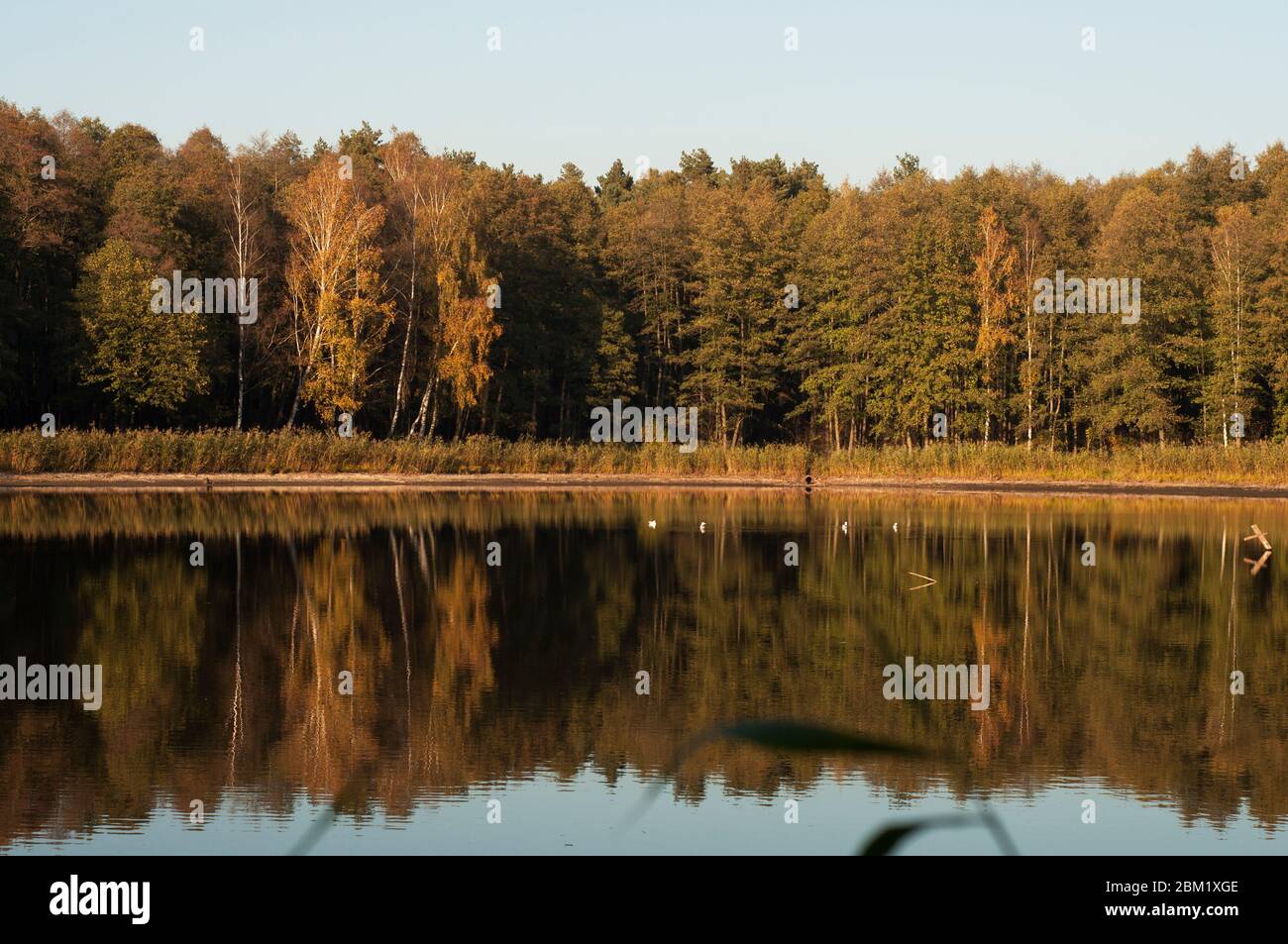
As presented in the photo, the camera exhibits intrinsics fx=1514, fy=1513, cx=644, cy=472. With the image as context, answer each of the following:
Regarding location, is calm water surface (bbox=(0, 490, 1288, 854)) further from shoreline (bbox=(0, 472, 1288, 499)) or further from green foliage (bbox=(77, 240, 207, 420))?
green foliage (bbox=(77, 240, 207, 420))


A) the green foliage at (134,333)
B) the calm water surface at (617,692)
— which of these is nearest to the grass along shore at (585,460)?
the green foliage at (134,333)

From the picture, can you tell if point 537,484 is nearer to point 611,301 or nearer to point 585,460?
point 585,460

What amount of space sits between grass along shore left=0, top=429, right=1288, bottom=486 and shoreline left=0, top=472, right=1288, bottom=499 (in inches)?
18.7

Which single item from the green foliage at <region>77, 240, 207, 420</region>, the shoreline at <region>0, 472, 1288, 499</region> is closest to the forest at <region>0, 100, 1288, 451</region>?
the green foliage at <region>77, 240, 207, 420</region>

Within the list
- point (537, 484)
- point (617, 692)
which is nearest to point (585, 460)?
point (537, 484)

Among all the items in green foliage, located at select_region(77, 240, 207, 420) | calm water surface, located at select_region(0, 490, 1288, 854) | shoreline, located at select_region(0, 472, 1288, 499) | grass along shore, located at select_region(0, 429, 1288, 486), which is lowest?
calm water surface, located at select_region(0, 490, 1288, 854)

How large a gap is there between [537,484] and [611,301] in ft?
76.0

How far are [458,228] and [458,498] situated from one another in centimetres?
1848

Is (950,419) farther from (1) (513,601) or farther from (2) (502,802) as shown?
(2) (502,802)

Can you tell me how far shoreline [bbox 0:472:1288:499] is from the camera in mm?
46594

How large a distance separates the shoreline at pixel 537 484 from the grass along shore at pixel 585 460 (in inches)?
18.7

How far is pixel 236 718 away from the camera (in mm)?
13086

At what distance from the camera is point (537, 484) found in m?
51.9

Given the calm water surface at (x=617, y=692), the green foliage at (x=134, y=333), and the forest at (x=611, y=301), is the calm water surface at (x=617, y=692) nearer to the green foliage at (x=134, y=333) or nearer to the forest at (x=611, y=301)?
the green foliage at (x=134, y=333)
